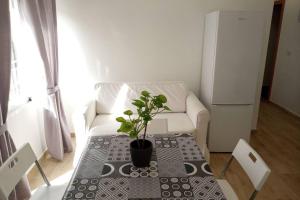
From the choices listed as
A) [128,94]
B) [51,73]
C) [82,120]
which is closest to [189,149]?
[82,120]

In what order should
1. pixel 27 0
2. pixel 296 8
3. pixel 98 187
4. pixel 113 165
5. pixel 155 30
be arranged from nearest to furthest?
pixel 98 187
pixel 113 165
pixel 27 0
pixel 155 30
pixel 296 8

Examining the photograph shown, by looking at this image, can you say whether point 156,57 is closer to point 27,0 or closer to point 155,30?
point 155,30

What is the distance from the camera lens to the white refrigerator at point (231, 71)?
2490 mm

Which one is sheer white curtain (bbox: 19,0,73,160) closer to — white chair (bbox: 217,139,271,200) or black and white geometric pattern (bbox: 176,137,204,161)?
black and white geometric pattern (bbox: 176,137,204,161)

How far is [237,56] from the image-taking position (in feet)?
8.47

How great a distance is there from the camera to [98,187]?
110 centimetres

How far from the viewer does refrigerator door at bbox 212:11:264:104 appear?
2.48 meters

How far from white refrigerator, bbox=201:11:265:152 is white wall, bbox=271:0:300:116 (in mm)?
1873

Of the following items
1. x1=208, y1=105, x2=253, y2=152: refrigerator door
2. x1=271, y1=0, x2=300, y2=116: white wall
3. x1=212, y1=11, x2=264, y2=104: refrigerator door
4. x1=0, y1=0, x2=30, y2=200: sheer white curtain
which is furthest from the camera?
x1=271, y1=0, x2=300, y2=116: white wall

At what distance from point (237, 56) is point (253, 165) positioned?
1.64 metres

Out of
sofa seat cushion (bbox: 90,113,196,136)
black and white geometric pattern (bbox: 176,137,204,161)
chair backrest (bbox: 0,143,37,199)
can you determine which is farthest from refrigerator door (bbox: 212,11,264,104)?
chair backrest (bbox: 0,143,37,199)

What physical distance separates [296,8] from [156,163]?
13.5ft

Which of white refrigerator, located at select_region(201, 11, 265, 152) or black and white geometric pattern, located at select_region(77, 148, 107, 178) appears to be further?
white refrigerator, located at select_region(201, 11, 265, 152)

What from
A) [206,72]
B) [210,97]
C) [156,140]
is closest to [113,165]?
[156,140]
